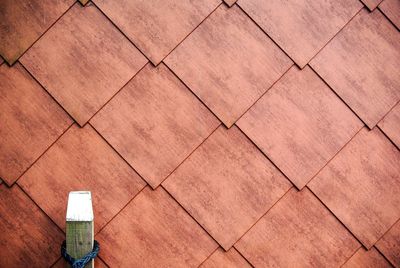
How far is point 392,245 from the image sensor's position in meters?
1.57

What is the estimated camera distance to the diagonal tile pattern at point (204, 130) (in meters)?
1.51

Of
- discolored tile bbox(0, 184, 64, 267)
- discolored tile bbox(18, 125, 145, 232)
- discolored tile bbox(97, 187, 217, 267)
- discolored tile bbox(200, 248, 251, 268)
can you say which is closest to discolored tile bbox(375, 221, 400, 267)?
discolored tile bbox(200, 248, 251, 268)

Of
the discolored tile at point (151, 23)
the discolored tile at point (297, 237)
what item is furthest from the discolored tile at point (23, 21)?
the discolored tile at point (297, 237)

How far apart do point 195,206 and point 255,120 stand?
1.46 ft

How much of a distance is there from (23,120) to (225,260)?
1038mm

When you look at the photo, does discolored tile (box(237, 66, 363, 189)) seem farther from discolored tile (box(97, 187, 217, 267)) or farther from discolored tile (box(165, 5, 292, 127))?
discolored tile (box(97, 187, 217, 267))

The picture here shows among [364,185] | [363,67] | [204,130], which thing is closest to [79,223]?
[204,130]

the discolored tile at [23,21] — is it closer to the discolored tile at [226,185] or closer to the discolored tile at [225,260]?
Result: the discolored tile at [226,185]

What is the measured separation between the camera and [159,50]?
1521 millimetres

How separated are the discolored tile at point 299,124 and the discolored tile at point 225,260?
40 centimetres

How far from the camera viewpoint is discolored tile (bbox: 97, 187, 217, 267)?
1.52 m

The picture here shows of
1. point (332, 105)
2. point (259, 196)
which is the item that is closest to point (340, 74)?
point (332, 105)

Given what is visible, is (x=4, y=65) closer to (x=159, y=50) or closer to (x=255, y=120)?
(x=159, y=50)

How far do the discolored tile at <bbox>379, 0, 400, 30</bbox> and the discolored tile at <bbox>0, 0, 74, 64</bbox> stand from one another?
134 centimetres
